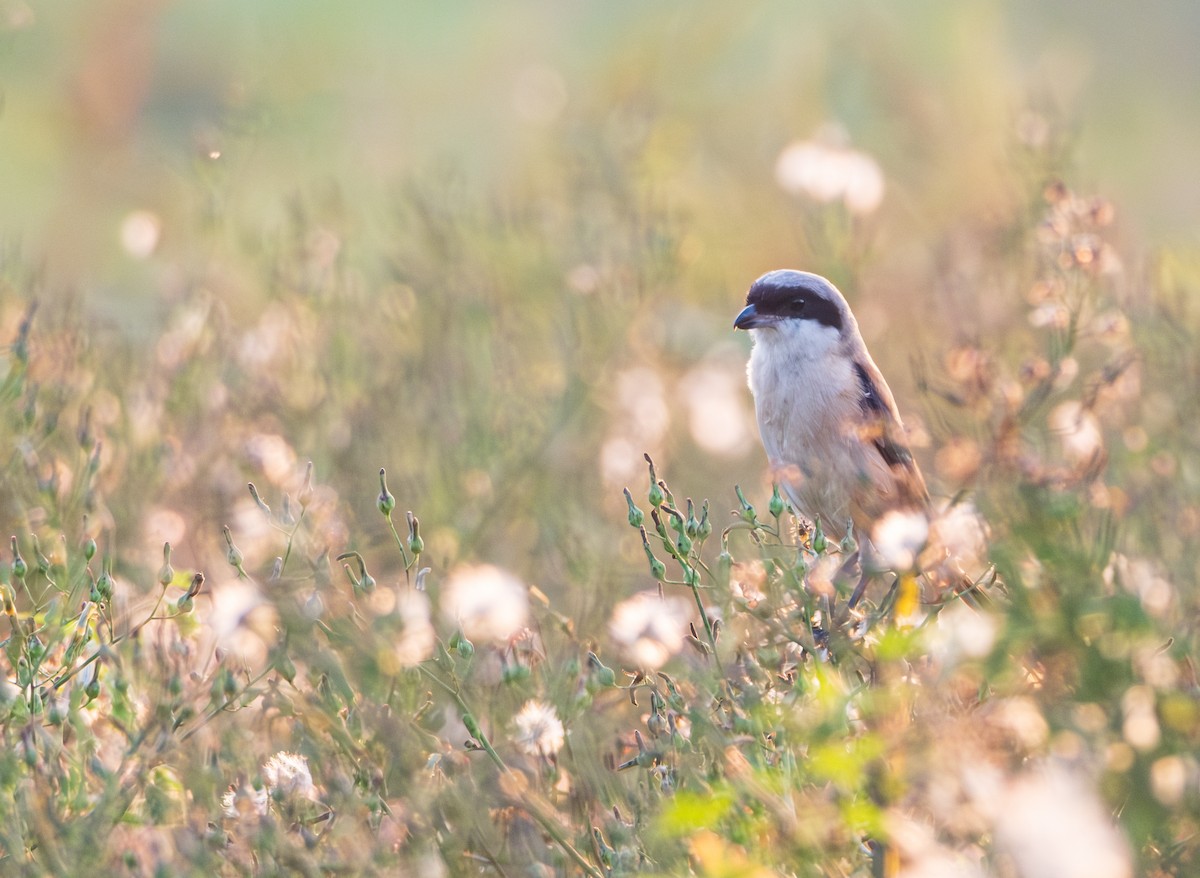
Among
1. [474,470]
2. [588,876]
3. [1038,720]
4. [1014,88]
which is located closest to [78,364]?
[474,470]

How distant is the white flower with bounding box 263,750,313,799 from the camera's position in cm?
272

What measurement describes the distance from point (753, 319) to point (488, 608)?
2.54m

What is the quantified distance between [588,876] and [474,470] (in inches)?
124

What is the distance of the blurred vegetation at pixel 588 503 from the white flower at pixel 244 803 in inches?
0.7

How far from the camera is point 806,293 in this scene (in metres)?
5.27

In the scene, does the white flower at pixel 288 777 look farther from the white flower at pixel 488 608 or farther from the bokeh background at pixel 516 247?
the bokeh background at pixel 516 247

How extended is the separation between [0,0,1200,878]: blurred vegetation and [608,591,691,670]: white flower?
1cm

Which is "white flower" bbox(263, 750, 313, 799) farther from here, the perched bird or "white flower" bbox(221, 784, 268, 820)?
the perched bird

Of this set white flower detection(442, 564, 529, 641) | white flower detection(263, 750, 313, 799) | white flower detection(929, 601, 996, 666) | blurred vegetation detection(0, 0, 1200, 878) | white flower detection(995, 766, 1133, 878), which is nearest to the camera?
white flower detection(995, 766, 1133, 878)

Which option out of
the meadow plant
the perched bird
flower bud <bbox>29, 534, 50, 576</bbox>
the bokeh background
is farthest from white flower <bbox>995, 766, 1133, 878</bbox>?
the perched bird

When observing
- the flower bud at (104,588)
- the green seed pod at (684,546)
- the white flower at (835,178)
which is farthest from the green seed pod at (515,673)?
the white flower at (835,178)

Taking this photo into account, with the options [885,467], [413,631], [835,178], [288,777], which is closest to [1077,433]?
[413,631]

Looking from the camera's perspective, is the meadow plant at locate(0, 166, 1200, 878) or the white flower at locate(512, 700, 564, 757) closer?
the meadow plant at locate(0, 166, 1200, 878)

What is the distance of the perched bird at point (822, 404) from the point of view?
474 cm
